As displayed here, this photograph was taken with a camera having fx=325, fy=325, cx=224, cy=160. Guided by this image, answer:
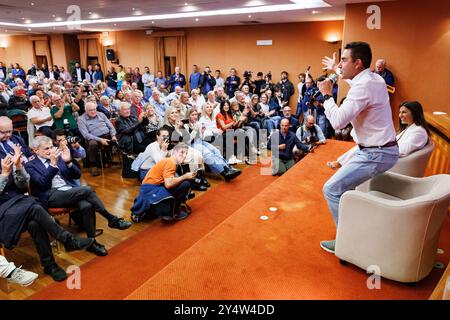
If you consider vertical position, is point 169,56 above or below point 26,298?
above

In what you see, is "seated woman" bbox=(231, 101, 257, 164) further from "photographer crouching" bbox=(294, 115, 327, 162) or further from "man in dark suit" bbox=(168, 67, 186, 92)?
"man in dark suit" bbox=(168, 67, 186, 92)

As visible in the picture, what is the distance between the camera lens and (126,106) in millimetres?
5016

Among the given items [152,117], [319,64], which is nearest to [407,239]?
[152,117]

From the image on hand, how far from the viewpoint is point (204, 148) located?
488 cm

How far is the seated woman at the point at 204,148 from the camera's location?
4820 millimetres

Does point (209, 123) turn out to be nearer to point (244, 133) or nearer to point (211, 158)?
point (244, 133)

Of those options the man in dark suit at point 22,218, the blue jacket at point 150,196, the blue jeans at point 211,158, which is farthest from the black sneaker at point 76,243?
the blue jeans at point 211,158

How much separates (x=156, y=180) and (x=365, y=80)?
7.49 ft

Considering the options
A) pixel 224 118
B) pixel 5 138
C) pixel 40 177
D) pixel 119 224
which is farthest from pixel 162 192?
pixel 224 118

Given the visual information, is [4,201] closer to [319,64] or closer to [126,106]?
[126,106]

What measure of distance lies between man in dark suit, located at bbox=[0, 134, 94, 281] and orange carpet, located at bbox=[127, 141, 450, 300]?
3.34ft

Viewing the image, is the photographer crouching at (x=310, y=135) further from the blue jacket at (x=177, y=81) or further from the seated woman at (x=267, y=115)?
the blue jacket at (x=177, y=81)

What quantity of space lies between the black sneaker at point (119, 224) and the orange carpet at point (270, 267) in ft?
3.60

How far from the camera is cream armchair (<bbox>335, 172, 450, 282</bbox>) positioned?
196cm
